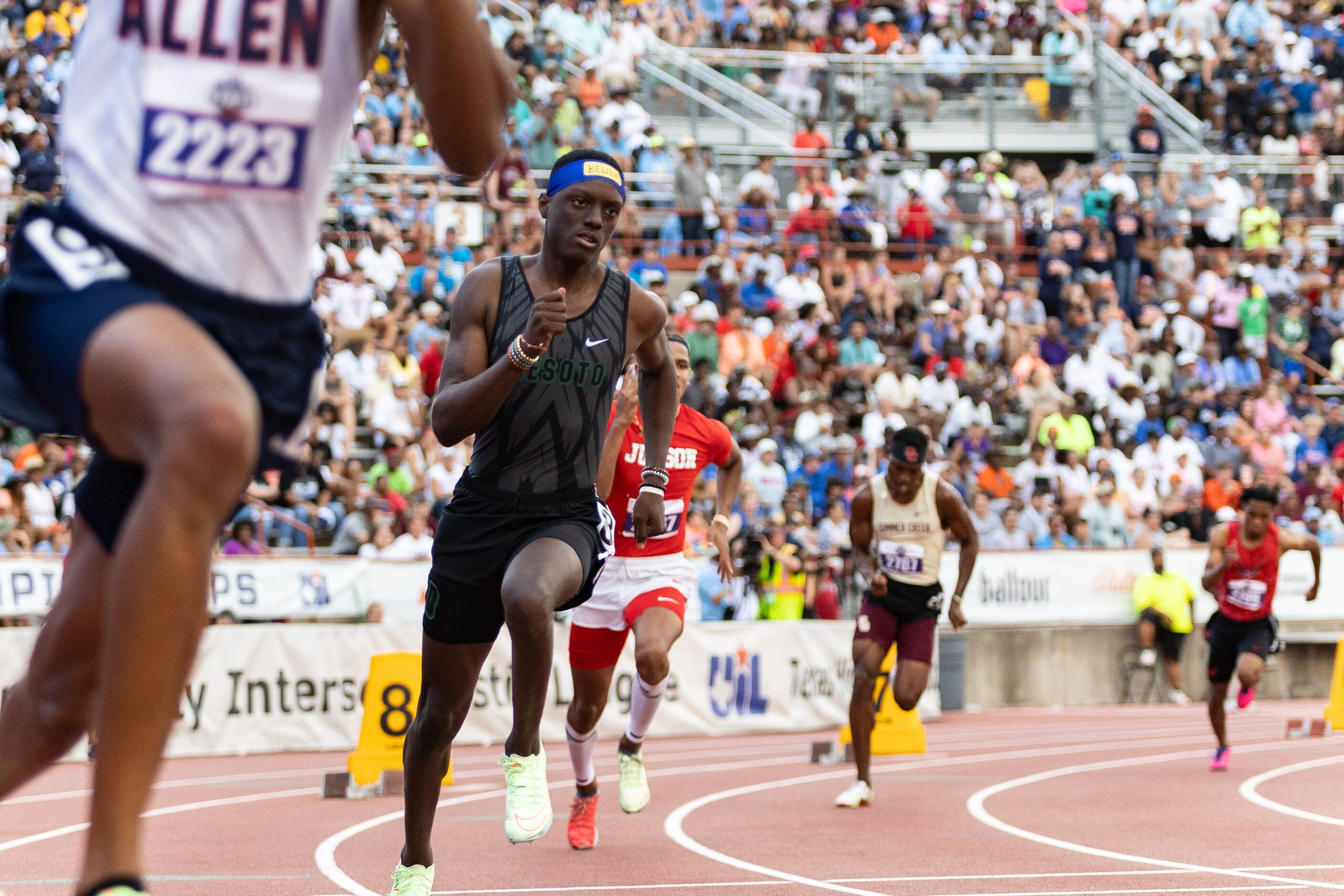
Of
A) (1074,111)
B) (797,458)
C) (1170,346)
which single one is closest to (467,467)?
(797,458)

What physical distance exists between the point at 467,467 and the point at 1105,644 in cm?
1670

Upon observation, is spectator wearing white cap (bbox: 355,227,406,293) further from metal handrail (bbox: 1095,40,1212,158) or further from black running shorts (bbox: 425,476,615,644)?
black running shorts (bbox: 425,476,615,644)

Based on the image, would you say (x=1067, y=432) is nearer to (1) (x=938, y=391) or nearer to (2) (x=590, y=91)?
(1) (x=938, y=391)

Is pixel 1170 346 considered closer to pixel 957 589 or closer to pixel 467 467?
pixel 957 589

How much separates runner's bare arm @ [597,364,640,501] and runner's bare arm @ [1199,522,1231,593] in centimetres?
641

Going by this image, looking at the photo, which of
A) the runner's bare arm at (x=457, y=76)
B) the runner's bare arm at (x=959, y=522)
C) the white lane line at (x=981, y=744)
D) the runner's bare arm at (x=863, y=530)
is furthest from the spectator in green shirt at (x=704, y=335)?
the runner's bare arm at (x=457, y=76)

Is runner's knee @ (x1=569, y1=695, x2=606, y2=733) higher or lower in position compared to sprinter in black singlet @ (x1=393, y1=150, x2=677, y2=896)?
lower

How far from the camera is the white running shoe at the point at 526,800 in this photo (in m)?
5.45

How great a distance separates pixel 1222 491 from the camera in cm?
2184

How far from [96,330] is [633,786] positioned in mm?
6591

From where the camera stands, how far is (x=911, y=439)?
1130cm

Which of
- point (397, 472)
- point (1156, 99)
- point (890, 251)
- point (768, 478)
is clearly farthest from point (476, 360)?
point (1156, 99)

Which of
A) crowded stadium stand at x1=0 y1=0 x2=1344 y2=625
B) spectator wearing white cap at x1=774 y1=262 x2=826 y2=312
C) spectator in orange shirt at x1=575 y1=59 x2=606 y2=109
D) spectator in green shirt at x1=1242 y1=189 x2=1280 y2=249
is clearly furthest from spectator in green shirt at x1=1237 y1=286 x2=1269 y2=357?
spectator in orange shirt at x1=575 y1=59 x2=606 y2=109

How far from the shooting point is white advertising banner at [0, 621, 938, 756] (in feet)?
48.6
